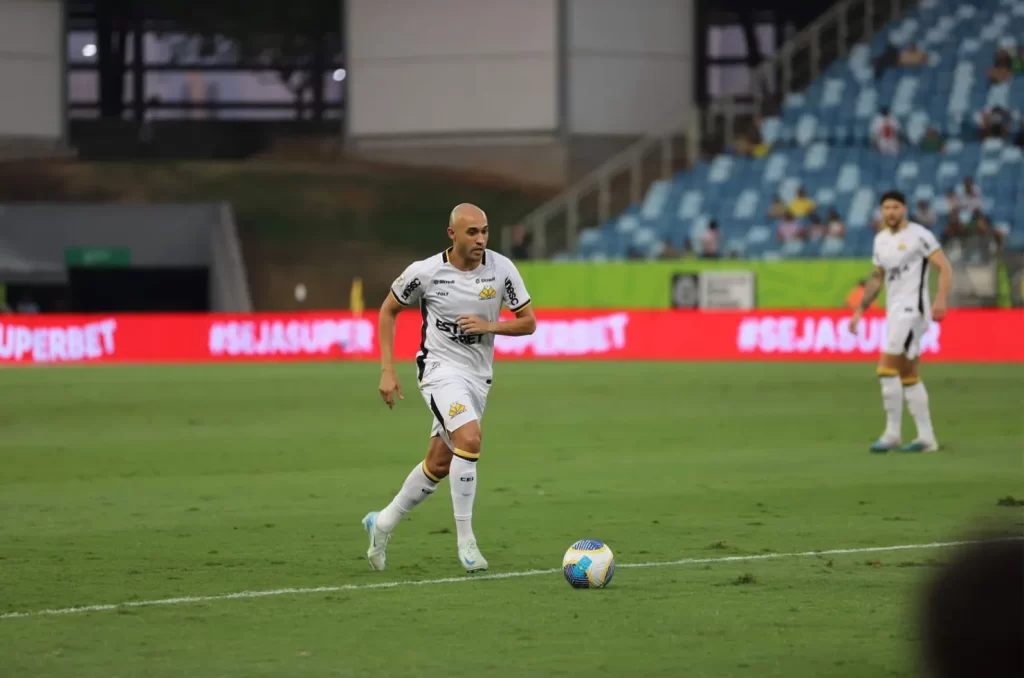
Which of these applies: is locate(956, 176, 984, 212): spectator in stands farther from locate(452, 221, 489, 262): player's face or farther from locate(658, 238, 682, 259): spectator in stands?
locate(452, 221, 489, 262): player's face

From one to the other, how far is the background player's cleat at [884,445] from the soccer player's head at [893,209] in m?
2.06

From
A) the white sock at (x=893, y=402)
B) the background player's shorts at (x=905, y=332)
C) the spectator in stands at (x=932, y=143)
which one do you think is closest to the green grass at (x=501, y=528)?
the white sock at (x=893, y=402)

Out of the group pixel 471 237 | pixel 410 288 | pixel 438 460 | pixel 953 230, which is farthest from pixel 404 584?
pixel 953 230

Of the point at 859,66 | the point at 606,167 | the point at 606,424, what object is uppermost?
the point at 859,66

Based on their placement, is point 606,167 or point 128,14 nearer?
point 606,167

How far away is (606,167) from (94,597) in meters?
32.1

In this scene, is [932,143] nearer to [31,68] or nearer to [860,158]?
[860,158]

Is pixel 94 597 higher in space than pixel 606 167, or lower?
lower

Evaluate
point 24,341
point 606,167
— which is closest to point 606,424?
point 24,341

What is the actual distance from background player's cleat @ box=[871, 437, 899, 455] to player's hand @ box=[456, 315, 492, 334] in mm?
7325

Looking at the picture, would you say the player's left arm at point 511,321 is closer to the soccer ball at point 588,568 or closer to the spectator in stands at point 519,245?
the soccer ball at point 588,568

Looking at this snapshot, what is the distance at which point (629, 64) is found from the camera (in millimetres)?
43438

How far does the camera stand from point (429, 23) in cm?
4372

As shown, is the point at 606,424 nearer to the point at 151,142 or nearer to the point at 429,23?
the point at 429,23
